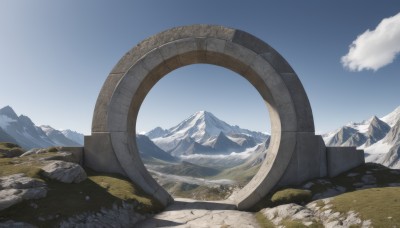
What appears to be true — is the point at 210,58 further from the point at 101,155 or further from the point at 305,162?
the point at 101,155

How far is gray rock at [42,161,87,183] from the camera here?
46.4ft

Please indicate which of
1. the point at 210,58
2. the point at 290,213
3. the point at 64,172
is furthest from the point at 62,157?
the point at 290,213

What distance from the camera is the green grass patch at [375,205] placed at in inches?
420

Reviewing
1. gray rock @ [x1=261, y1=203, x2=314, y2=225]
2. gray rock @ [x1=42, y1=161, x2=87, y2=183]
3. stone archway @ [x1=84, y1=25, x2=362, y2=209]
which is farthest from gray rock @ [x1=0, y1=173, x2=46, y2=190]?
gray rock @ [x1=261, y1=203, x2=314, y2=225]

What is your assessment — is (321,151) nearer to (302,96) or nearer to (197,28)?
(302,96)

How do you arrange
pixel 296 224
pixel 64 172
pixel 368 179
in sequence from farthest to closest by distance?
1. pixel 368 179
2. pixel 64 172
3. pixel 296 224

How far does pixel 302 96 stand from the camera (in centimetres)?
1816

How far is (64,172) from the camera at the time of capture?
47.7 ft

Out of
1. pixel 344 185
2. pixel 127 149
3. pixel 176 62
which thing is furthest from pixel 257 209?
pixel 176 62

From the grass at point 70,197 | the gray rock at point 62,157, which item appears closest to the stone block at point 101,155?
the grass at point 70,197

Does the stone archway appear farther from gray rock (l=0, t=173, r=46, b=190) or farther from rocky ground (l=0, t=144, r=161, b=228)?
gray rock (l=0, t=173, r=46, b=190)

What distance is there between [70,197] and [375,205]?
12.9 metres

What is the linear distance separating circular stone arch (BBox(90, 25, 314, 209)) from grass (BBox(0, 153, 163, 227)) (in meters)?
1.72

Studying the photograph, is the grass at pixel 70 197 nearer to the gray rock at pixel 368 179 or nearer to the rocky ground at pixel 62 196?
the rocky ground at pixel 62 196
